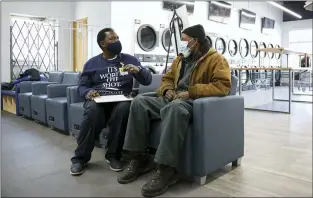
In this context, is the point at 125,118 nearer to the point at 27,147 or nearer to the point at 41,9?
the point at 27,147

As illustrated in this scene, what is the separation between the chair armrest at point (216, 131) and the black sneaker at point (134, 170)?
394mm

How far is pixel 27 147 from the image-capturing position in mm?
Result: 2482

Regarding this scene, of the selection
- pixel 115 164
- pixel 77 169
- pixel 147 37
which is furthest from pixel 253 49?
pixel 77 169

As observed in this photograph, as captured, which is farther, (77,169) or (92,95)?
(92,95)

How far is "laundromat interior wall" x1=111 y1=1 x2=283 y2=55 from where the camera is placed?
5.18 meters

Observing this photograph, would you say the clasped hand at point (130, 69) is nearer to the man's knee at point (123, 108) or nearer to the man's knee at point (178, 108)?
the man's knee at point (123, 108)

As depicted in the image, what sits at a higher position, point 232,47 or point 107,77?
point 232,47

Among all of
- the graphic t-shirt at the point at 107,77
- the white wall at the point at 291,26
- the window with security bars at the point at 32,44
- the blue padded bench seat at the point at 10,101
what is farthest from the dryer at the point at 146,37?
the white wall at the point at 291,26

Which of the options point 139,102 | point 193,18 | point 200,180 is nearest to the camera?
point 200,180

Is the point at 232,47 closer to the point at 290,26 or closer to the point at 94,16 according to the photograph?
the point at 94,16

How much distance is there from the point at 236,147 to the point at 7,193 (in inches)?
58.3

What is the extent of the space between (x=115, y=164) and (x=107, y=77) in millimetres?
704

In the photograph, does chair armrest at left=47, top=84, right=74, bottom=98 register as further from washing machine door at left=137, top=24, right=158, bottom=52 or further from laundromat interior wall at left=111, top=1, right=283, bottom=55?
washing machine door at left=137, top=24, right=158, bottom=52

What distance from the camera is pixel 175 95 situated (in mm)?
1864
